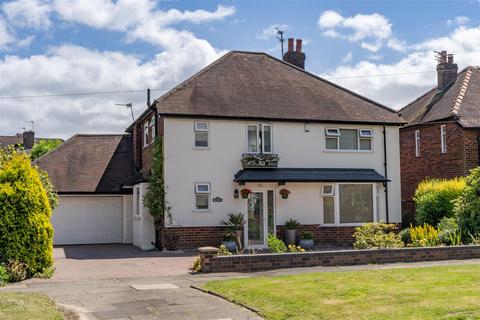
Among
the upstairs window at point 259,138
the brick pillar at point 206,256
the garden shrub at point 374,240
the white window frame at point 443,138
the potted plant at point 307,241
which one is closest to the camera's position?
the brick pillar at point 206,256

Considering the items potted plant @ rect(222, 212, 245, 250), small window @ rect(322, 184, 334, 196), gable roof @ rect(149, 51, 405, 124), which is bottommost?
potted plant @ rect(222, 212, 245, 250)

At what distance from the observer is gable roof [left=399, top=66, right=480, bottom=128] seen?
87.7ft

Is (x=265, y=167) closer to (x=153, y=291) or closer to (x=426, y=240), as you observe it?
(x=426, y=240)

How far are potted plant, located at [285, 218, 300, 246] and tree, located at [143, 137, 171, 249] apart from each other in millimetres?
4358

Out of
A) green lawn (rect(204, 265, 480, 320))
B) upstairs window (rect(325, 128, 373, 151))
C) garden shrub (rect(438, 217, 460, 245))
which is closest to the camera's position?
green lawn (rect(204, 265, 480, 320))

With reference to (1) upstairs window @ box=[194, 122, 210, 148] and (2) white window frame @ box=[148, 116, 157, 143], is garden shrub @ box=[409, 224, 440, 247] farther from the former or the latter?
(2) white window frame @ box=[148, 116, 157, 143]

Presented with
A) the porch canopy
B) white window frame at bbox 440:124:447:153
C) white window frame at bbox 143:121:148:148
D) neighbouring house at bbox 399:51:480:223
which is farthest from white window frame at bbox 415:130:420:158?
white window frame at bbox 143:121:148:148

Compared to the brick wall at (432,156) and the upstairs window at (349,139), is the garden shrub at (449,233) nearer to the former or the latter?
the upstairs window at (349,139)

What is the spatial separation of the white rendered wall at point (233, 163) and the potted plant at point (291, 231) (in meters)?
A: 0.44

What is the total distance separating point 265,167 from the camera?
22.6 metres

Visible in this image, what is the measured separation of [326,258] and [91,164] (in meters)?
15.4

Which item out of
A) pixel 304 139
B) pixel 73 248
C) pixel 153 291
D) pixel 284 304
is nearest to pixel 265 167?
pixel 304 139

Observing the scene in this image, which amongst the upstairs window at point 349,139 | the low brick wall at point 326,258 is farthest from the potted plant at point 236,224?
the low brick wall at point 326,258

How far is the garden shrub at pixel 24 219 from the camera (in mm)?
14305
